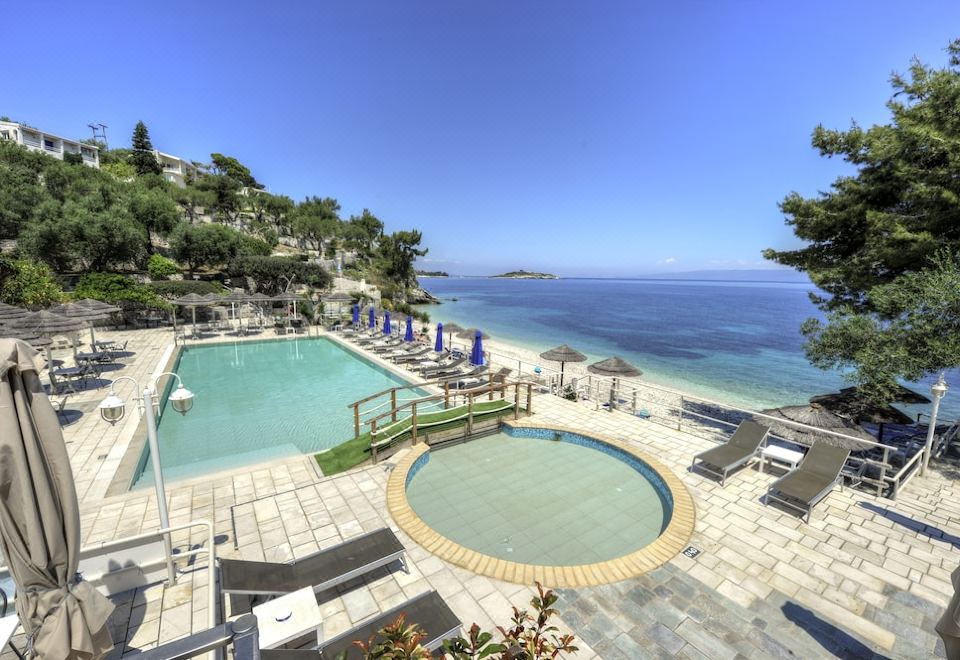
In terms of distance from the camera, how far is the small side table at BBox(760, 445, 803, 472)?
718 cm

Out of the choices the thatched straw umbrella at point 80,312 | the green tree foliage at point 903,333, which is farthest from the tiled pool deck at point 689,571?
the thatched straw umbrella at point 80,312

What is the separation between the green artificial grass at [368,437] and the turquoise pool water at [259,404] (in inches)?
55.1

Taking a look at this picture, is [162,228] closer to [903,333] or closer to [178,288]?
[178,288]

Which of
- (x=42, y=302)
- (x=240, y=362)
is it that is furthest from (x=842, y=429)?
(x=42, y=302)

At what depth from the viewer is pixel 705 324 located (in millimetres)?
55750

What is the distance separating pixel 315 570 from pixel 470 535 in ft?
7.28

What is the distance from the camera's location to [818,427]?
7484 mm

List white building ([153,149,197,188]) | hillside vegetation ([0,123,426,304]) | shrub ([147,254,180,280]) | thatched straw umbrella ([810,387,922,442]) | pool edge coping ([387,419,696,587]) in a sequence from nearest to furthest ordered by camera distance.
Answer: pool edge coping ([387,419,696,587]), thatched straw umbrella ([810,387,922,442]), hillside vegetation ([0,123,426,304]), shrub ([147,254,180,280]), white building ([153,149,197,188])

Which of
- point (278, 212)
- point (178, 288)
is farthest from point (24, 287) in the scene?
point (278, 212)

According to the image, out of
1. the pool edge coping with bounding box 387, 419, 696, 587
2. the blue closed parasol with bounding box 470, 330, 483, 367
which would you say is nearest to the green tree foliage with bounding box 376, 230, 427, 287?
the blue closed parasol with bounding box 470, 330, 483, 367

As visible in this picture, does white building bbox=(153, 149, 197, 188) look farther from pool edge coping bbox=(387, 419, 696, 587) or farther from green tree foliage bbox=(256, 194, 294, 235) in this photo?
pool edge coping bbox=(387, 419, 696, 587)

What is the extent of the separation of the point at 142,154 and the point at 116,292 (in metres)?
50.1

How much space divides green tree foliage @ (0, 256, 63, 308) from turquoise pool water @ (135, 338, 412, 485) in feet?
24.5

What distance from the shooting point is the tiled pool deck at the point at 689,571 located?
150 inches
